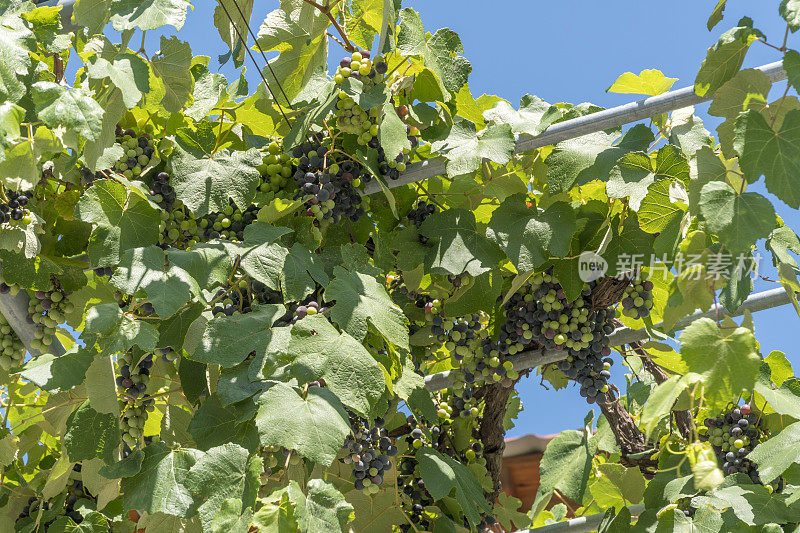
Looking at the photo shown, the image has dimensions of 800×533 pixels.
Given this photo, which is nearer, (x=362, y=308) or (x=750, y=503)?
(x=362, y=308)

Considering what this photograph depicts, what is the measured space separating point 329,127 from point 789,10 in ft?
3.73

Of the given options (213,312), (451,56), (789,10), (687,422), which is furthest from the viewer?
(687,422)

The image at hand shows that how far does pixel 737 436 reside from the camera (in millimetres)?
2154

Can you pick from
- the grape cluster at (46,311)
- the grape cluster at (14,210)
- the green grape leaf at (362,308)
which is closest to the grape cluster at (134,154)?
the grape cluster at (14,210)

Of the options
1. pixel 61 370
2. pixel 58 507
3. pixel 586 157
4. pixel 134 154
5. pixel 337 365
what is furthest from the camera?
pixel 58 507

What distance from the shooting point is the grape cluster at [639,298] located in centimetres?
205

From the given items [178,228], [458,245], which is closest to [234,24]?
[178,228]

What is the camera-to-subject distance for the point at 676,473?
6.72 ft

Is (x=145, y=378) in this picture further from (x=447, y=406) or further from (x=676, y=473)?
(x=676, y=473)

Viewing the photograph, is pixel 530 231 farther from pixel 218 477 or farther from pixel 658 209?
pixel 218 477

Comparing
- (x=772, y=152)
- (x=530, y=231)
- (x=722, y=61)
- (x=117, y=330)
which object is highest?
(x=722, y=61)

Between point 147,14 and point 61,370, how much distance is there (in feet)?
2.88

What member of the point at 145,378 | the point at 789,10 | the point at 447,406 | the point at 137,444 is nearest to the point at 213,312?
the point at 145,378

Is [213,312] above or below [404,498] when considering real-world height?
above
